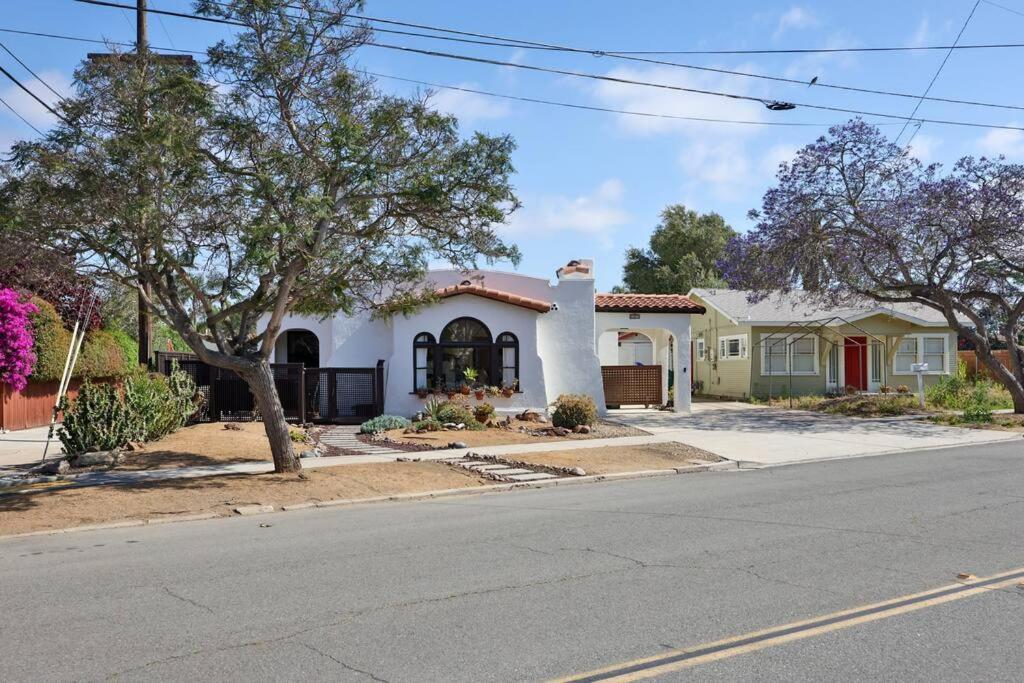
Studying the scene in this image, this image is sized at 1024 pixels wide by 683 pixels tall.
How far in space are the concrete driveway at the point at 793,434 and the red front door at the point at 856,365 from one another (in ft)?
27.1

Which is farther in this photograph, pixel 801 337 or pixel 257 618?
pixel 801 337

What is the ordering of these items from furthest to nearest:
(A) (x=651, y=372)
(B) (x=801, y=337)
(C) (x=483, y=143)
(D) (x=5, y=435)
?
(B) (x=801, y=337), (A) (x=651, y=372), (D) (x=5, y=435), (C) (x=483, y=143)

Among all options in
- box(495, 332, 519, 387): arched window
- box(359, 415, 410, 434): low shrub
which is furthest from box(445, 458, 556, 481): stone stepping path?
box(495, 332, 519, 387): arched window

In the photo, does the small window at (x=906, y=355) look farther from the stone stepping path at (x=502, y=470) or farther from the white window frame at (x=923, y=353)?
the stone stepping path at (x=502, y=470)

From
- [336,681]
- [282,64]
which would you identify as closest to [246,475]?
[282,64]

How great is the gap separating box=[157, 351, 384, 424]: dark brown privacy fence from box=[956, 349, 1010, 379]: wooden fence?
24682 mm

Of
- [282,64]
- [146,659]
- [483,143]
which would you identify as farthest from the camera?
[483,143]

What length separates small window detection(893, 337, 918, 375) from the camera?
3431 centimetres

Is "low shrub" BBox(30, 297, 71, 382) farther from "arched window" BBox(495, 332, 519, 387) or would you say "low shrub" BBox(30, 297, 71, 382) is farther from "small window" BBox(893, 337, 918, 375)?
"small window" BBox(893, 337, 918, 375)

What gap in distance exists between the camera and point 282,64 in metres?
11.8

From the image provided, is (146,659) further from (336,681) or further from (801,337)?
(801,337)

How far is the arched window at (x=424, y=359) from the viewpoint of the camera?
77.9 ft

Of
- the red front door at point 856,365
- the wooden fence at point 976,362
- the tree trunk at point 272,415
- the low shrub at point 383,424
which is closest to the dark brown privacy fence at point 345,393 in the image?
the low shrub at point 383,424

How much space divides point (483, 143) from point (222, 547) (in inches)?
262
